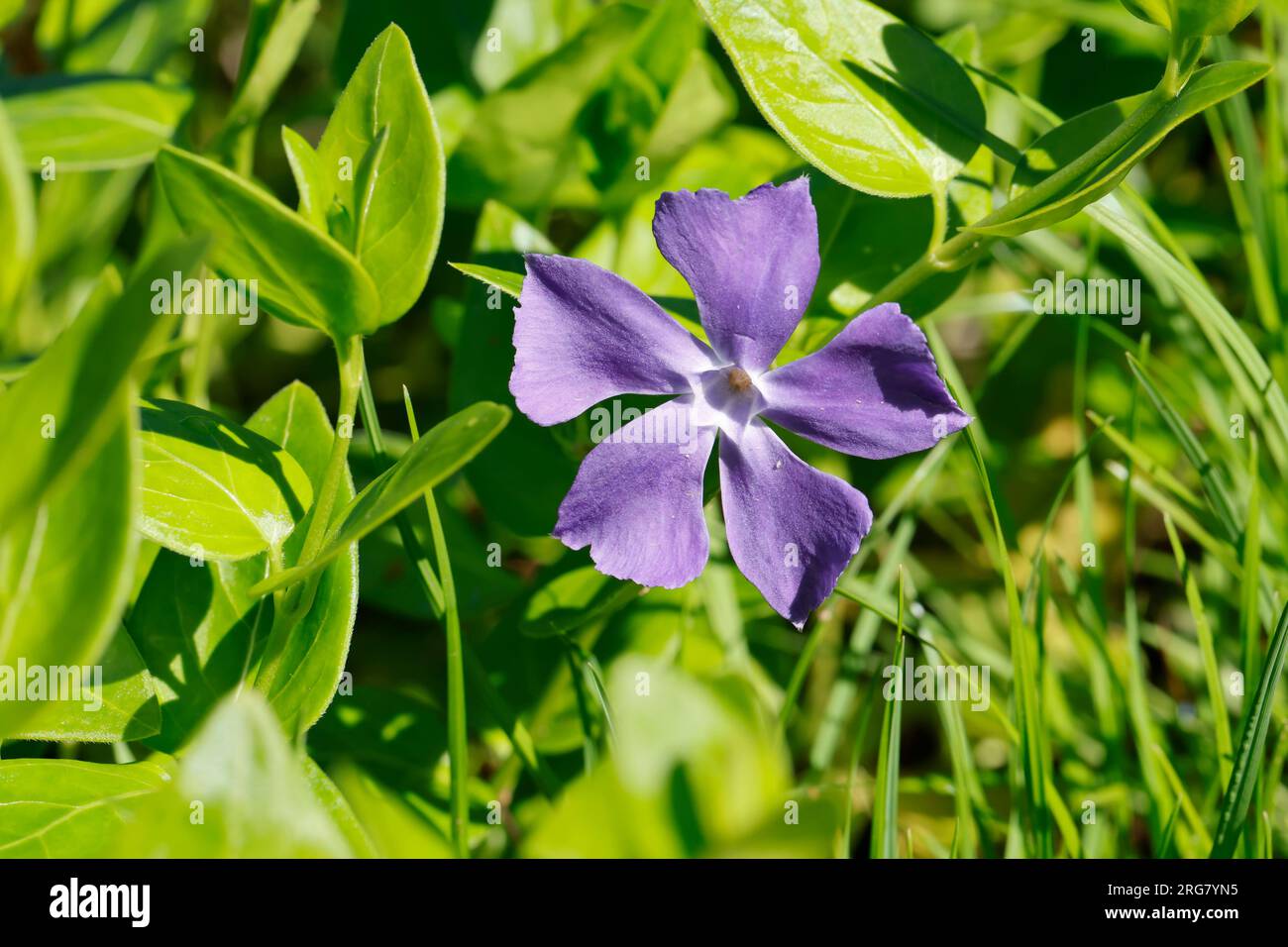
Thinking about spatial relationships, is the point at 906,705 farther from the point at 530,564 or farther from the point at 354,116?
the point at 354,116

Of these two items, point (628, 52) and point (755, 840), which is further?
point (628, 52)

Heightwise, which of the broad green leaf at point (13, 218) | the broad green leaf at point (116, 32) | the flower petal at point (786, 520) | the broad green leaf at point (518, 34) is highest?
the broad green leaf at point (116, 32)

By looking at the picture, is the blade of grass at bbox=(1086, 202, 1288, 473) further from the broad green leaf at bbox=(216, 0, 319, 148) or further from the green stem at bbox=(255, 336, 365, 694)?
the broad green leaf at bbox=(216, 0, 319, 148)

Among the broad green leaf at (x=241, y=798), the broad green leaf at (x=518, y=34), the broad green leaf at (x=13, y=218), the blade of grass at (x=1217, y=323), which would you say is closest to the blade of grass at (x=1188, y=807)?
the blade of grass at (x=1217, y=323)

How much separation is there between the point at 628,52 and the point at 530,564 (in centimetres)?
85

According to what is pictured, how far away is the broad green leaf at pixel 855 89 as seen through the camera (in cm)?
110

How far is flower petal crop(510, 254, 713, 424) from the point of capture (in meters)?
1.03

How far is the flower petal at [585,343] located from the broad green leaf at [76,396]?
1.21 ft

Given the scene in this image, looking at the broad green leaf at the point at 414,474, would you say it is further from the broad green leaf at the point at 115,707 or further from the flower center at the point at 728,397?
the flower center at the point at 728,397

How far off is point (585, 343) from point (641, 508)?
0.18 m

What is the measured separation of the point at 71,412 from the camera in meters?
0.71

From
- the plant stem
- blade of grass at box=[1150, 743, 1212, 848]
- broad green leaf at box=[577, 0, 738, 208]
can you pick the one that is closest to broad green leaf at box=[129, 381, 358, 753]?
the plant stem

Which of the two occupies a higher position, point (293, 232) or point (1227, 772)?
point (293, 232)

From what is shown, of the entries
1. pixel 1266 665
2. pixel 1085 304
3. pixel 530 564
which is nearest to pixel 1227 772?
pixel 1266 665
